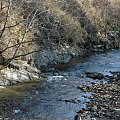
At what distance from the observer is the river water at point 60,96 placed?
34.4 ft

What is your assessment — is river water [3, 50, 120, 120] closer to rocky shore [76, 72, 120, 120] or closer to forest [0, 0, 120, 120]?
forest [0, 0, 120, 120]

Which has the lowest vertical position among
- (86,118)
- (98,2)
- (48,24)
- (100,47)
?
(86,118)

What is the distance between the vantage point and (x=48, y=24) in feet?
64.0

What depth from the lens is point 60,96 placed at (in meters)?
12.4

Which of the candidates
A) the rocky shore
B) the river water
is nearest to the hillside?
the river water

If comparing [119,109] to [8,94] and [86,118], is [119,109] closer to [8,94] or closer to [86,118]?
[86,118]

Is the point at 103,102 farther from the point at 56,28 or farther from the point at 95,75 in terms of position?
the point at 56,28

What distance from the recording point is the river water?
10484 mm

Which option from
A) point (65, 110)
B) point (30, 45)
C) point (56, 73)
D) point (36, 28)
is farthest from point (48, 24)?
point (65, 110)

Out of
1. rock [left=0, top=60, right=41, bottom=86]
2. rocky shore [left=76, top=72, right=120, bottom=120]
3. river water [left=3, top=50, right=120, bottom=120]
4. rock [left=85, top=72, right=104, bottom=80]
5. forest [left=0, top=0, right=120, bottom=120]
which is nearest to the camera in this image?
rocky shore [left=76, top=72, right=120, bottom=120]

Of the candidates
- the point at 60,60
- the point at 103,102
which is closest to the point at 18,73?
the point at 103,102

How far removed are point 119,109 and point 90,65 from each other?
7.38 m

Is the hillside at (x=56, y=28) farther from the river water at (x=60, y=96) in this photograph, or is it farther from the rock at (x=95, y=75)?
the rock at (x=95, y=75)

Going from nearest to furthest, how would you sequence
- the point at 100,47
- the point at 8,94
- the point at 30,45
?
the point at 8,94 < the point at 30,45 < the point at 100,47
